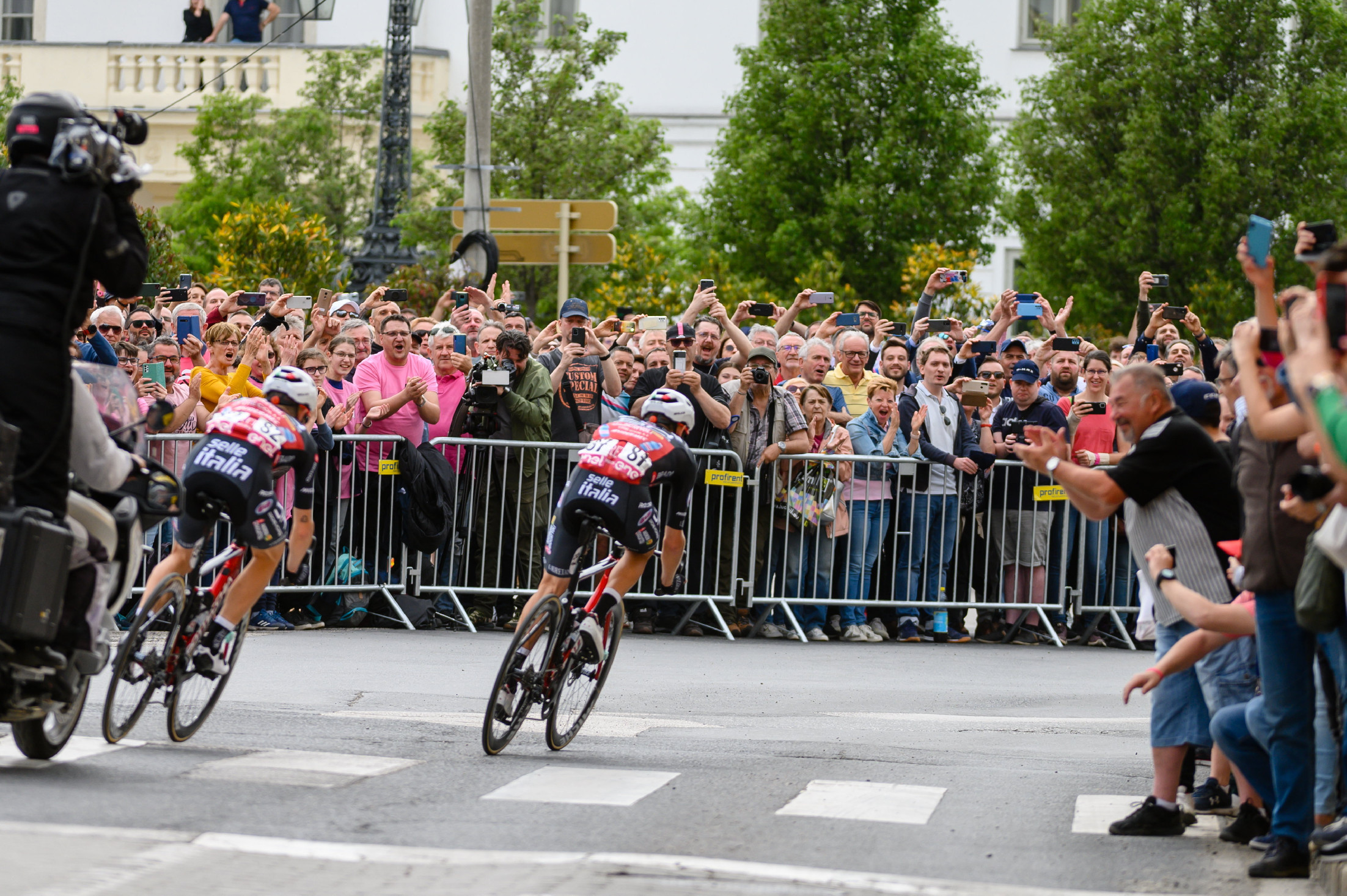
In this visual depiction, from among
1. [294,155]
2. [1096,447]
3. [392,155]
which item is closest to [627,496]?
[1096,447]

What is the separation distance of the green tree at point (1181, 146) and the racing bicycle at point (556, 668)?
68.1 feet

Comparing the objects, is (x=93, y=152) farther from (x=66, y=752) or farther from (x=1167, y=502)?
(x=1167, y=502)

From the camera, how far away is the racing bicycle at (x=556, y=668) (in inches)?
366

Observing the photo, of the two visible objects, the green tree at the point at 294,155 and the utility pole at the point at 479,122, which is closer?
the utility pole at the point at 479,122

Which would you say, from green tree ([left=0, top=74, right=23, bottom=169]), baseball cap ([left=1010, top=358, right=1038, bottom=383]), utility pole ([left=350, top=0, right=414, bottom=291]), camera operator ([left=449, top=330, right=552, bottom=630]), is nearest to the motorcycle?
camera operator ([left=449, top=330, right=552, bottom=630])

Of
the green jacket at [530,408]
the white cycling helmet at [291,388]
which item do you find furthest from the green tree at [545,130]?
the white cycling helmet at [291,388]

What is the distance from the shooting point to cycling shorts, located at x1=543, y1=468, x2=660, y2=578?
9555mm

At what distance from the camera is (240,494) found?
Result: 350 inches

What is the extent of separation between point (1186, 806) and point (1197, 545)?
166 cm

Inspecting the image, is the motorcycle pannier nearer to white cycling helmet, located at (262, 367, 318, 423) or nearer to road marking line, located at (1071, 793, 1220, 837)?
white cycling helmet, located at (262, 367, 318, 423)

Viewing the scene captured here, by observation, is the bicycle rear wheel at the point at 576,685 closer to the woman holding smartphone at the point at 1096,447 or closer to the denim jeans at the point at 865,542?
the denim jeans at the point at 865,542

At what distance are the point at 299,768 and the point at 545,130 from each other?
23.0m

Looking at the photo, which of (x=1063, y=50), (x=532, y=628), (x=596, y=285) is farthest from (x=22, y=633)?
(x=1063, y=50)

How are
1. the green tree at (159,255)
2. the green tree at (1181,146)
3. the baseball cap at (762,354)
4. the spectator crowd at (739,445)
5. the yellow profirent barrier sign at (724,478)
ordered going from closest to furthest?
1. the spectator crowd at (739,445)
2. the yellow profirent barrier sign at (724,478)
3. the baseball cap at (762,354)
4. the green tree at (159,255)
5. the green tree at (1181,146)
